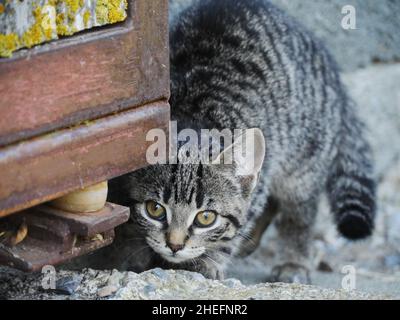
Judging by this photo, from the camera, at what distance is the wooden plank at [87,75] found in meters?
2.45

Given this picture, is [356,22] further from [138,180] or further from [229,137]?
[138,180]

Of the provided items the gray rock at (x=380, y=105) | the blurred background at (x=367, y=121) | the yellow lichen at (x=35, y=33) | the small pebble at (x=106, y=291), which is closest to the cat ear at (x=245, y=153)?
→ the small pebble at (x=106, y=291)

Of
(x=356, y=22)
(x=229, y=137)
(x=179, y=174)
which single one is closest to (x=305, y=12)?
(x=356, y=22)

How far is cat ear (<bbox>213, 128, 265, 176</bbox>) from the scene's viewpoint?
352 centimetres

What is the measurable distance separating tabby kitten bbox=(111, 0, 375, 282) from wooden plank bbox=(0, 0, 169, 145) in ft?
2.42

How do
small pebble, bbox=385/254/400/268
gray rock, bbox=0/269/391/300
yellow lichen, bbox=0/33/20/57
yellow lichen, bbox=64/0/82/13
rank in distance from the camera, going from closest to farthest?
yellow lichen, bbox=0/33/20/57, yellow lichen, bbox=64/0/82/13, gray rock, bbox=0/269/391/300, small pebble, bbox=385/254/400/268

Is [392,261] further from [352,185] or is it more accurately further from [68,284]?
[68,284]

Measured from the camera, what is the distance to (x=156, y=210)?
11.5 ft

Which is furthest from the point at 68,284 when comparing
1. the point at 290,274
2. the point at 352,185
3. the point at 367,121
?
the point at 367,121

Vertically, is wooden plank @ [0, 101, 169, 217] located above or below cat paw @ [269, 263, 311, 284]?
above

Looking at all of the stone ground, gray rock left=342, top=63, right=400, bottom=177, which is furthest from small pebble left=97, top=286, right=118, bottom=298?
gray rock left=342, top=63, right=400, bottom=177

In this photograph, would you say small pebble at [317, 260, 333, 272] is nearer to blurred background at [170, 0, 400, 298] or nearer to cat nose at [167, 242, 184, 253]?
blurred background at [170, 0, 400, 298]

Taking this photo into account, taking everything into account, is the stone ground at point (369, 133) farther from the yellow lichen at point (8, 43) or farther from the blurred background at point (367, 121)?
the yellow lichen at point (8, 43)

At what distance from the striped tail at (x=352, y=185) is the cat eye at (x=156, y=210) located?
1196 mm
